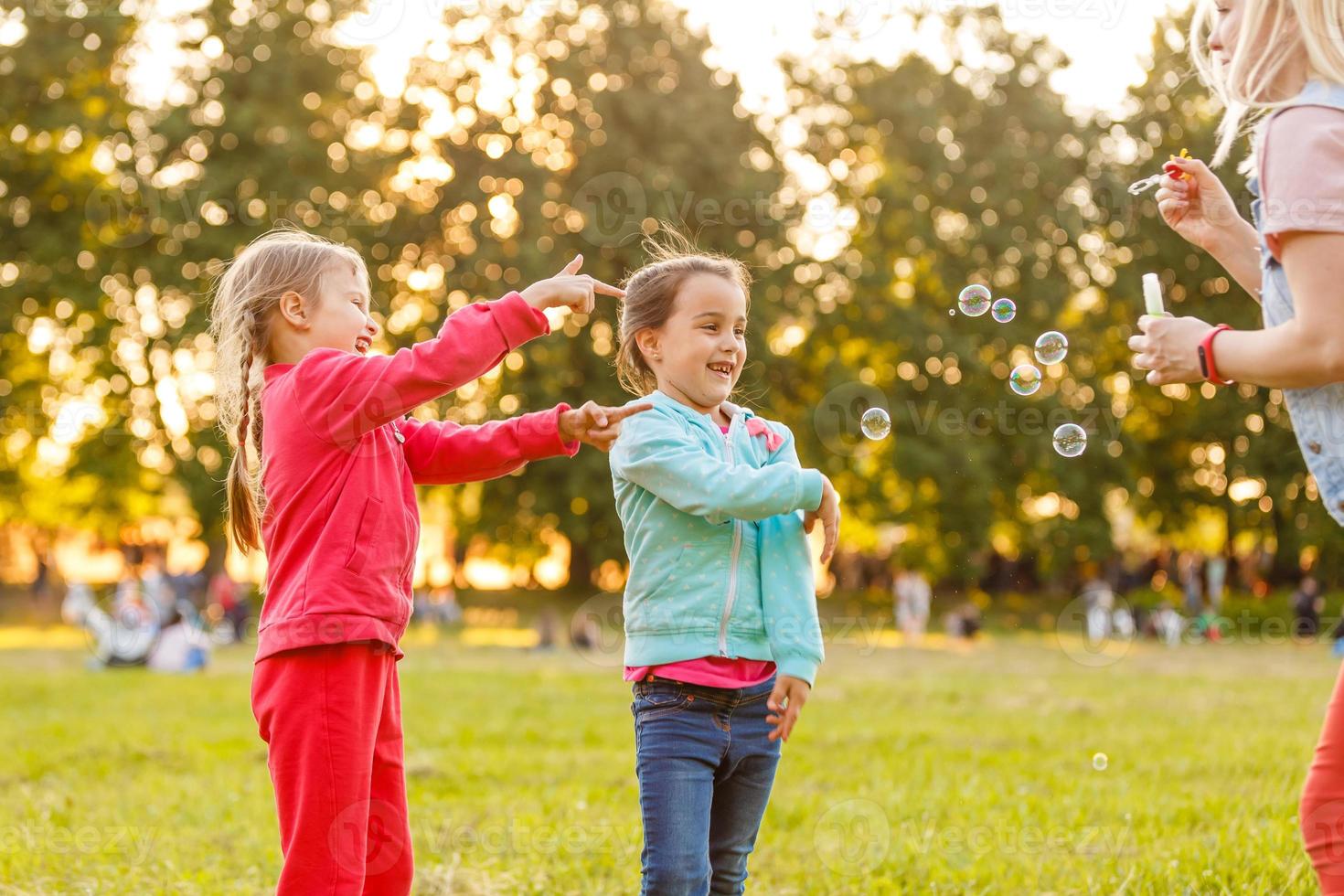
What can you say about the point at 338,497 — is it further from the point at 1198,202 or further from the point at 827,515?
the point at 1198,202

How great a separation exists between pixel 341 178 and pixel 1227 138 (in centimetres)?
2769

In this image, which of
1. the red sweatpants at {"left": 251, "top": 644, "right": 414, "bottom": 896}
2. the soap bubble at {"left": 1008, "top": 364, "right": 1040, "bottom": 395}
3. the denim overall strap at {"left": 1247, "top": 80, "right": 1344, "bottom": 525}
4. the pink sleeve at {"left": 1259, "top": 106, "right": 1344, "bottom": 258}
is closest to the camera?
the pink sleeve at {"left": 1259, "top": 106, "right": 1344, "bottom": 258}

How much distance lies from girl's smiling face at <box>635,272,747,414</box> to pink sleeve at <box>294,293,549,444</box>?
0.37 metres

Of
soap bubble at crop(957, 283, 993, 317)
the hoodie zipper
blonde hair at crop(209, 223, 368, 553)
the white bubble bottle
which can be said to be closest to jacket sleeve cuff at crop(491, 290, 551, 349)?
blonde hair at crop(209, 223, 368, 553)

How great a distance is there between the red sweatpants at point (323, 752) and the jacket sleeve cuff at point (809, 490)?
1.04 metres

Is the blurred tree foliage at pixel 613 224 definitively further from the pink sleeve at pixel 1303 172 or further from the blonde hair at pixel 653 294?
the pink sleeve at pixel 1303 172

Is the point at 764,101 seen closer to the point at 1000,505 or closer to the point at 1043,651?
the point at 1000,505

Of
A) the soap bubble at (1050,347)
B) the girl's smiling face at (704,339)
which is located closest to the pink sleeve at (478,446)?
the girl's smiling face at (704,339)

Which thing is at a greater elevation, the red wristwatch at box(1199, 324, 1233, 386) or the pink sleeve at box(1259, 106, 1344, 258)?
the pink sleeve at box(1259, 106, 1344, 258)

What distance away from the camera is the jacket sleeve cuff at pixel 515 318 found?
323cm

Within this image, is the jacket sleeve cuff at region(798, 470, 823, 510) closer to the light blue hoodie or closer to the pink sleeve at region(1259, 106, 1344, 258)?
the light blue hoodie

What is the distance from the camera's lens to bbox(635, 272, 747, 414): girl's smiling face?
3422mm

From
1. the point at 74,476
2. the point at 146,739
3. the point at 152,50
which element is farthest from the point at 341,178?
the point at 146,739

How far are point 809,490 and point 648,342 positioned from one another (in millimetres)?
628
